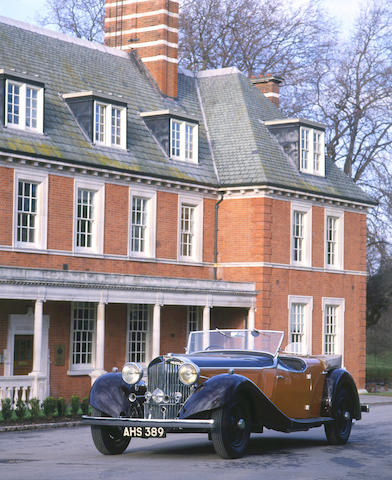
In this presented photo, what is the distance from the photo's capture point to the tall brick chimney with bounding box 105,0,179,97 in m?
31.9

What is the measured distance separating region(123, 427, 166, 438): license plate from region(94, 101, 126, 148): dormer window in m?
15.2

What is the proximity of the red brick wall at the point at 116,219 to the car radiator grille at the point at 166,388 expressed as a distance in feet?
44.8

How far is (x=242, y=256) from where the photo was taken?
29.7 m

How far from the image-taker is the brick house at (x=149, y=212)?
24266 mm

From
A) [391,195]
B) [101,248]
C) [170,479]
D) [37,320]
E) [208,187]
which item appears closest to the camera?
[170,479]

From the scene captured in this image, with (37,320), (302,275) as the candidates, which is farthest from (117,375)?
(302,275)

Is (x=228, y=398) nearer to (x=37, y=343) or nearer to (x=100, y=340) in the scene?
(x=37, y=343)

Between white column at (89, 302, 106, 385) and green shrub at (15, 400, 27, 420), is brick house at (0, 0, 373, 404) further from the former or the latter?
green shrub at (15, 400, 27, 420)

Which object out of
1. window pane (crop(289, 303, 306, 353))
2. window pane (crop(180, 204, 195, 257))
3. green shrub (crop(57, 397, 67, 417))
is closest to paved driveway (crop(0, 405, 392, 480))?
green shrub (crop(57, 397, 67, 417))

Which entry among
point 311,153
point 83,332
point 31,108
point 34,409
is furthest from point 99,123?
point 34,409

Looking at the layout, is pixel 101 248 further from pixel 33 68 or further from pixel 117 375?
Result: pixel 117 375

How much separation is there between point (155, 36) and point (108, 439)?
2105 centimetres

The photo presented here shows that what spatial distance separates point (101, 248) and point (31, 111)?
13.7 ft

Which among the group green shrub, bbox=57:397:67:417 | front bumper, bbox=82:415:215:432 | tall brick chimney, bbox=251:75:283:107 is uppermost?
tall brick chimney, bbox=251:75:283:107
